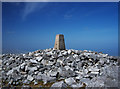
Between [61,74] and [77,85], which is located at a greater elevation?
[61,74]

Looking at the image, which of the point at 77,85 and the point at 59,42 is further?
the point at 59,42

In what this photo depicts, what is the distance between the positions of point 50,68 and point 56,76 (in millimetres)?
993

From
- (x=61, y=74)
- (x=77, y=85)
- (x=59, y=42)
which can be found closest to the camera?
(x=77, y=85)

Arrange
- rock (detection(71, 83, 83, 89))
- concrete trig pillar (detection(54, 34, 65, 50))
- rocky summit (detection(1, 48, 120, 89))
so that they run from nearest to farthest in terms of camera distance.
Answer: rock (detection(71, 83, 83, 89))
rocky summit (detection(1, 48, 120, 89))
concrete trig pillar (detection(54, 34, 65, 50))

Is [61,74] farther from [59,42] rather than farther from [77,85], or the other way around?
[59,42]

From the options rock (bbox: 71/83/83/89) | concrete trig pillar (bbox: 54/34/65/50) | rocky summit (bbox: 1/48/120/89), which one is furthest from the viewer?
concrete trig pillar (bbox: 54/34/65/50)

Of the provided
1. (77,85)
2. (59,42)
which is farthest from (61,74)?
(59,42)

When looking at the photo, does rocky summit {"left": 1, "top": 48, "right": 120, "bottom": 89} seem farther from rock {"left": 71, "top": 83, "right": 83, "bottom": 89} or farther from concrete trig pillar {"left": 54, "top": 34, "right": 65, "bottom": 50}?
concrete trig pillar {"left": 54, "top": 34, "right": 65, "bottom": 50}

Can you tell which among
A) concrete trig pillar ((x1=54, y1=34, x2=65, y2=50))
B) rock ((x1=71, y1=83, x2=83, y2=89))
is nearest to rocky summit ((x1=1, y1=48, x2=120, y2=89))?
rock ((x1=71, y1=83, x2=83, y2=89))

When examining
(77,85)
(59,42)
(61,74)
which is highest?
(59,42)

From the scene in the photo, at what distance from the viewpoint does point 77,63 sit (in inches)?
285

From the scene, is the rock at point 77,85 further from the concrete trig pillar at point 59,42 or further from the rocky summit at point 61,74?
the concrete trig pillar at point 59,42

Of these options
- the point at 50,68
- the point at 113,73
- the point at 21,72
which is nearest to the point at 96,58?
the point at 113,73

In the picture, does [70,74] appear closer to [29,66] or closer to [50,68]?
[50,68]
